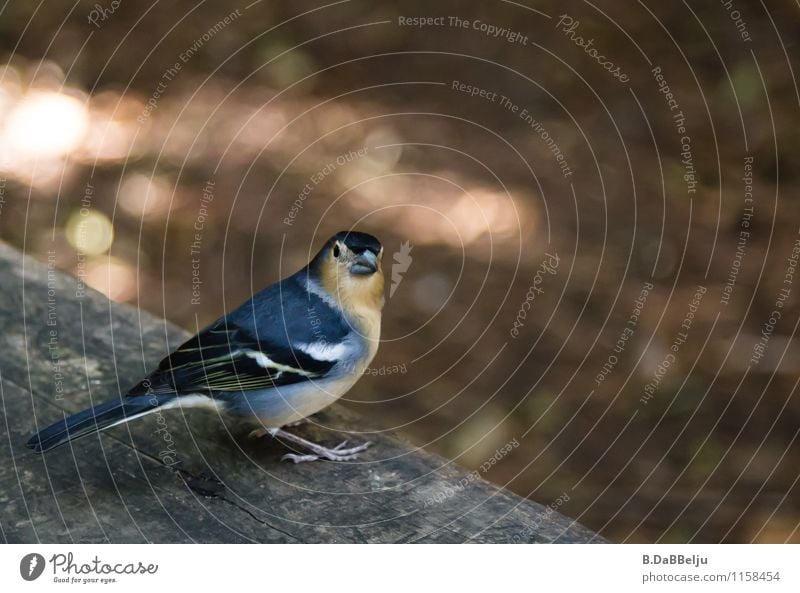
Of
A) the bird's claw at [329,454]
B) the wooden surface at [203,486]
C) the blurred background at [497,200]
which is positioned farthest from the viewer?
the blurred background at [497,200]

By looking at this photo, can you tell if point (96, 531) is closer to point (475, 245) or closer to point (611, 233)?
point (475, 245)

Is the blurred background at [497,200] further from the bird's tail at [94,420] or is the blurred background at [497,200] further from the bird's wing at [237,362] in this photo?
the bird's tail at [94,420]

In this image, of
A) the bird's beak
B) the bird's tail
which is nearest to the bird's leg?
the bird's tail

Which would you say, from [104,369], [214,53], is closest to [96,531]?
[104,369]

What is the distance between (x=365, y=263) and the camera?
2637 mm

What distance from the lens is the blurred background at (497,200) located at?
16.0ft

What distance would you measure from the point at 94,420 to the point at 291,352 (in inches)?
21.9

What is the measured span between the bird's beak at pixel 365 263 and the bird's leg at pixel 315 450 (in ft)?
1.62

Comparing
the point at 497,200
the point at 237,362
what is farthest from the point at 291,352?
the point at 497,200

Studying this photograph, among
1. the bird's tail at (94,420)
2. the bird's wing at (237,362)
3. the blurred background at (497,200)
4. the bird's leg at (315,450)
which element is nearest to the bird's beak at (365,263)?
the bird's wing at (237,362)

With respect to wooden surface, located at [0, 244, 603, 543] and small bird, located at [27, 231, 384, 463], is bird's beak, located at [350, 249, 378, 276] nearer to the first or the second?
small bird, located at [27, 231, 384, 463]

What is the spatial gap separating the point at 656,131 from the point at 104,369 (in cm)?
416

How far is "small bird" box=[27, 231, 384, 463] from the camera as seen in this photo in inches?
104

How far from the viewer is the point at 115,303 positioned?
130 inches
